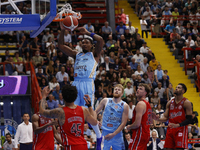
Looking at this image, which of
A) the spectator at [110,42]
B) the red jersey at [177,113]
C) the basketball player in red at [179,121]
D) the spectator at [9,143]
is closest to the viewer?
the basketball player in red at [179,121]

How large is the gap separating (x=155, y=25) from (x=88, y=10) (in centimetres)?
452

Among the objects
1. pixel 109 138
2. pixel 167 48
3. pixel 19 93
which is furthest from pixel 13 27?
pixel 167 48

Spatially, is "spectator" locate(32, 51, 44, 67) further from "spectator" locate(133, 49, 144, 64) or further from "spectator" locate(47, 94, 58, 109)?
"spectator" locate(133, 49, 144, 64)

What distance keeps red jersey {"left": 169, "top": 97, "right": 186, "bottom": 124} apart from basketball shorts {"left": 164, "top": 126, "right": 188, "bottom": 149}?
0.19 meters

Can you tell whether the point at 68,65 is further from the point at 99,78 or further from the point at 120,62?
the point at 120,62

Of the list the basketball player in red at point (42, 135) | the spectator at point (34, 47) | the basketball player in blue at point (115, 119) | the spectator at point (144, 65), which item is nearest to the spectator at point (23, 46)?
the spectator at point (34, 47)

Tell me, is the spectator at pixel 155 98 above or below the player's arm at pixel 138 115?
below

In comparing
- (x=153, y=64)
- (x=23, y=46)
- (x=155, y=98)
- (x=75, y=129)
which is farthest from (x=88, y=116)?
(x=153, y=64)

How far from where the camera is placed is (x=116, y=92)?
775 cm

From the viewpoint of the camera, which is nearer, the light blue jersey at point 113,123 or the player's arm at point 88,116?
the player's arm at point 88,116

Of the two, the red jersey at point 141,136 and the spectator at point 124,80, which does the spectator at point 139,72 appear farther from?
the red jersey at point 141,136

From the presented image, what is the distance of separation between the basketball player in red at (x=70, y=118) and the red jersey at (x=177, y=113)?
2.82m

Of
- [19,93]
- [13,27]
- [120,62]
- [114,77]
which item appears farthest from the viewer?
→ [120,62]

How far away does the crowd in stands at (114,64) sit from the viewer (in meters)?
14.9
